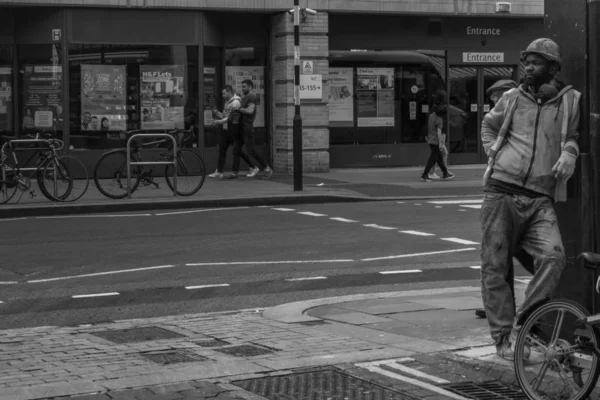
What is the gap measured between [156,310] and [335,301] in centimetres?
157

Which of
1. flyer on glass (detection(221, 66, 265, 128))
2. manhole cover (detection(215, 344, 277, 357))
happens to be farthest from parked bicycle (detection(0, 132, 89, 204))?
manhole cover (detection(215, 344, 277, 357))

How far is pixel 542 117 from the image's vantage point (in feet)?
23.0

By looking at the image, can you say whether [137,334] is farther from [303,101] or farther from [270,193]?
[303,101]

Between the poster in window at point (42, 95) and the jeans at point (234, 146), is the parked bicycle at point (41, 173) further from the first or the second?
the jeans at point (234, 146)

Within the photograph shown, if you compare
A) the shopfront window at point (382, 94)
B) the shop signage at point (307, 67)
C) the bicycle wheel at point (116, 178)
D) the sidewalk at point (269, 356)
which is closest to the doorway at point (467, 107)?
the shopfront window at point (382, 94)

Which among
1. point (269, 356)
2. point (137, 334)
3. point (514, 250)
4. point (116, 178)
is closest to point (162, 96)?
point (116, 178)

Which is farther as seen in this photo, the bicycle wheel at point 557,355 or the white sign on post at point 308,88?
the white sign on post at point 308,88

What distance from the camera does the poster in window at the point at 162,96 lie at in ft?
80.8

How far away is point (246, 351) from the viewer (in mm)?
7871

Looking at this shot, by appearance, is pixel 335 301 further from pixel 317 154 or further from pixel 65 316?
pixel 317 154

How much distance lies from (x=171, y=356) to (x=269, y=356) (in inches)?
26.1

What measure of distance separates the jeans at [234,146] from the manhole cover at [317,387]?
16.8 metres

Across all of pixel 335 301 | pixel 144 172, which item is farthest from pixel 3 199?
pixel 335 301

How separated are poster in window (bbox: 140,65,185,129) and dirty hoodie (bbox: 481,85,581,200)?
18119 mm
